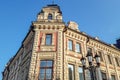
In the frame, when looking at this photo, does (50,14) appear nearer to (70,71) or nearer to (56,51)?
(56,51)

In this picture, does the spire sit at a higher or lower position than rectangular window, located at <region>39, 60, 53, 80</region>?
higher

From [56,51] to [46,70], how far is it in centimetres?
254

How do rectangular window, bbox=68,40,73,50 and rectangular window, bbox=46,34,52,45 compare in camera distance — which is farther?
rectangular window, bbox=68,40,73,50

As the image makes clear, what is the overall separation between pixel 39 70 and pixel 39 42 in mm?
3606

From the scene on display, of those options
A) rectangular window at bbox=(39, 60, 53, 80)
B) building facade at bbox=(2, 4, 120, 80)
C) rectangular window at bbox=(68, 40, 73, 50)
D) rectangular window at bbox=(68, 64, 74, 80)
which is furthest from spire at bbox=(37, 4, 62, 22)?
rectangular window at bbox=(68, 64, 74, 80)

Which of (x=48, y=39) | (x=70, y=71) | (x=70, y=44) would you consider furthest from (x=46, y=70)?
(x=70, y=44)

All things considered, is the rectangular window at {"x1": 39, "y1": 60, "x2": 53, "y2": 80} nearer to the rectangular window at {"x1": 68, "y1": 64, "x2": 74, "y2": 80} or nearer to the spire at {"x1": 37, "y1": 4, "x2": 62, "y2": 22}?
the rectangular window at {"x1": 68, "y1": 64, "x2": 74, "y2": 80}

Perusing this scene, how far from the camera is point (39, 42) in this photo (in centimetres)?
1839

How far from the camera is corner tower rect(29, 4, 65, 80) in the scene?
16117 mm

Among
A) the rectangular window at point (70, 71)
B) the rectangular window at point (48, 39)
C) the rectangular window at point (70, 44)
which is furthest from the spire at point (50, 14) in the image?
the rectangular window at point (70, 71)

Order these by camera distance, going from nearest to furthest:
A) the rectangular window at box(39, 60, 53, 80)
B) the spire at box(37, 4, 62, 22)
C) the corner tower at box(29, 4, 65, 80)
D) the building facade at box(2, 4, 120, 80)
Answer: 1. the rectangular window at box(39, 60, 53, 80)
2. the corner tower at box(29, 4, 65, 80)
3. the building facade at box(2, 4, 120, 80)
4. the spire at box(37, 4, 62, 22)

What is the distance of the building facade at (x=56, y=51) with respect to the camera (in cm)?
1648

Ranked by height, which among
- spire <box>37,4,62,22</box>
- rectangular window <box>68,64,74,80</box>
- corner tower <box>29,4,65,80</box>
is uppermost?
spire <box>37,4,62,22</box>

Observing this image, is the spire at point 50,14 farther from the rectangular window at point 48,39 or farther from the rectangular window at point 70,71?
the rectangular window at point 70,71
